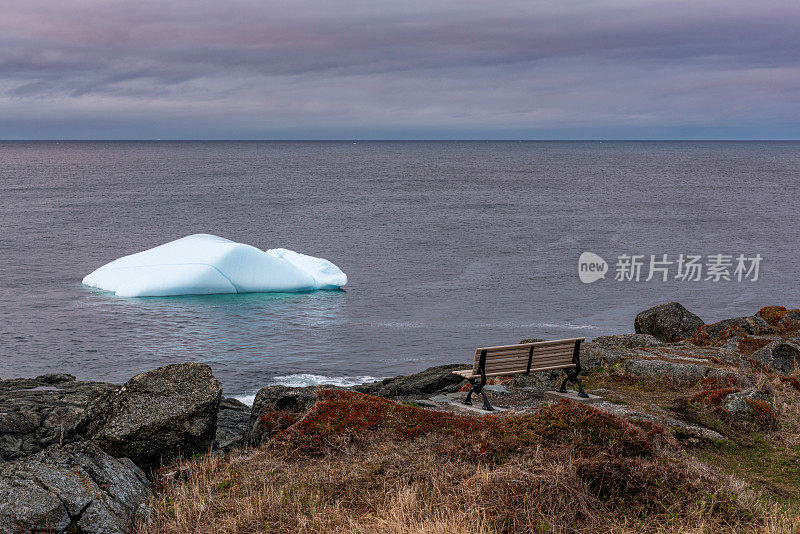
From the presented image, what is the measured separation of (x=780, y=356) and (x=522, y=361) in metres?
9.74

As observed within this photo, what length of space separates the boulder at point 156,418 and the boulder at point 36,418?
0.52 meters

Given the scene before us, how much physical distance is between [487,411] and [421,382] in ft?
23.7

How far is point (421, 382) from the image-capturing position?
18.9 metres

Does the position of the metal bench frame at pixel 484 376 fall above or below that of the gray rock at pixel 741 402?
above

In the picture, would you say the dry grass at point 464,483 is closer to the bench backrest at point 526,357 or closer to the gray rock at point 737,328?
the bench backrest at point 526,357

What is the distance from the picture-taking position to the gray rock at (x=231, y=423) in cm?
1207

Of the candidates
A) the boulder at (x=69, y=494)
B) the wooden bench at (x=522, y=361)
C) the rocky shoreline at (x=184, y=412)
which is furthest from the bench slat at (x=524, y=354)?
the boulder at (x=69, y=494)

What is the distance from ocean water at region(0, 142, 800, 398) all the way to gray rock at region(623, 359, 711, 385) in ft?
37.4

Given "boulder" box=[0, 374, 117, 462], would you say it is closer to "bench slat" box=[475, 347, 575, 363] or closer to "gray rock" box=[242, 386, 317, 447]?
"gray rock" box=[242, 386, 317, 447]

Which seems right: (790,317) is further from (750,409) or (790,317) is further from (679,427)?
(679,427)

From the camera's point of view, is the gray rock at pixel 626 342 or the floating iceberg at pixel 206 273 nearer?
the gray rock at pixel 626 342

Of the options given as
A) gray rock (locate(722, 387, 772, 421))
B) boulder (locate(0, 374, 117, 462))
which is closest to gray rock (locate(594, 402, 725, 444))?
gray rock (locate(722, 387, 772, 421))

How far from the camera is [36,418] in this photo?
42.1ft

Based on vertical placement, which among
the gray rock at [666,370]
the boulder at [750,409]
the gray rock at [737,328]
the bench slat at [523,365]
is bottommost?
the gray rock at [737,328]
